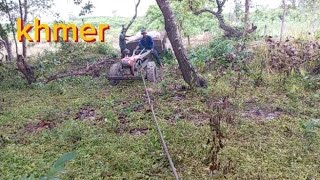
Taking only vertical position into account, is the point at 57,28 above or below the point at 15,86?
above

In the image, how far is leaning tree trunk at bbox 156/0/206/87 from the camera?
20.9 feet

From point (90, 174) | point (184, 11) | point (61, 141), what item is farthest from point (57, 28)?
point (90, 174)

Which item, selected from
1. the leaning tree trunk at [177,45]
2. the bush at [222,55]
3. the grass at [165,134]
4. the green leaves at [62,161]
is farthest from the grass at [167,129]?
the bush at [222,55]

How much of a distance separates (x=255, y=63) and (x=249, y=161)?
461 cm

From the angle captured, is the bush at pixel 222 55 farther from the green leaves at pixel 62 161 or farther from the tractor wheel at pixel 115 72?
the green leaves at pixel 62 161

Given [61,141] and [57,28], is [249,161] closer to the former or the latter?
[61,141]

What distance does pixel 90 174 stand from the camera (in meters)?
3.59

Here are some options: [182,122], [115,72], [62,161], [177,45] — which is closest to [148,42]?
[115,72]

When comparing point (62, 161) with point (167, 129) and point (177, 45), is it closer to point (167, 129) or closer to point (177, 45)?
point (167, 129)

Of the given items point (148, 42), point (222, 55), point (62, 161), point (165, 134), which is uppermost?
point (148, 42)

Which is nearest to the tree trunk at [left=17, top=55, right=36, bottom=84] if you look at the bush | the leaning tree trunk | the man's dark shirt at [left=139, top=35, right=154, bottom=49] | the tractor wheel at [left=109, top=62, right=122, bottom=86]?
the tractor wheel at [left=109, top=62, right=122, bottom=86]

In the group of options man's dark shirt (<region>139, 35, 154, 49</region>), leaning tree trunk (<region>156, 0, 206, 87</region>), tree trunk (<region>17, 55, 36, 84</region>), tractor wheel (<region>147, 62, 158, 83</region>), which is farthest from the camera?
man's dark shirt (<region>139, 35, 154, 49</region>)

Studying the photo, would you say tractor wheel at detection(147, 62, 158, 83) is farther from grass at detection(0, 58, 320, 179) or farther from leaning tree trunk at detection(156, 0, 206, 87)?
leaning tree trunk at detection(156, 0, 206, 87)

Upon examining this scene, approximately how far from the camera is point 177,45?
6.55 metres
